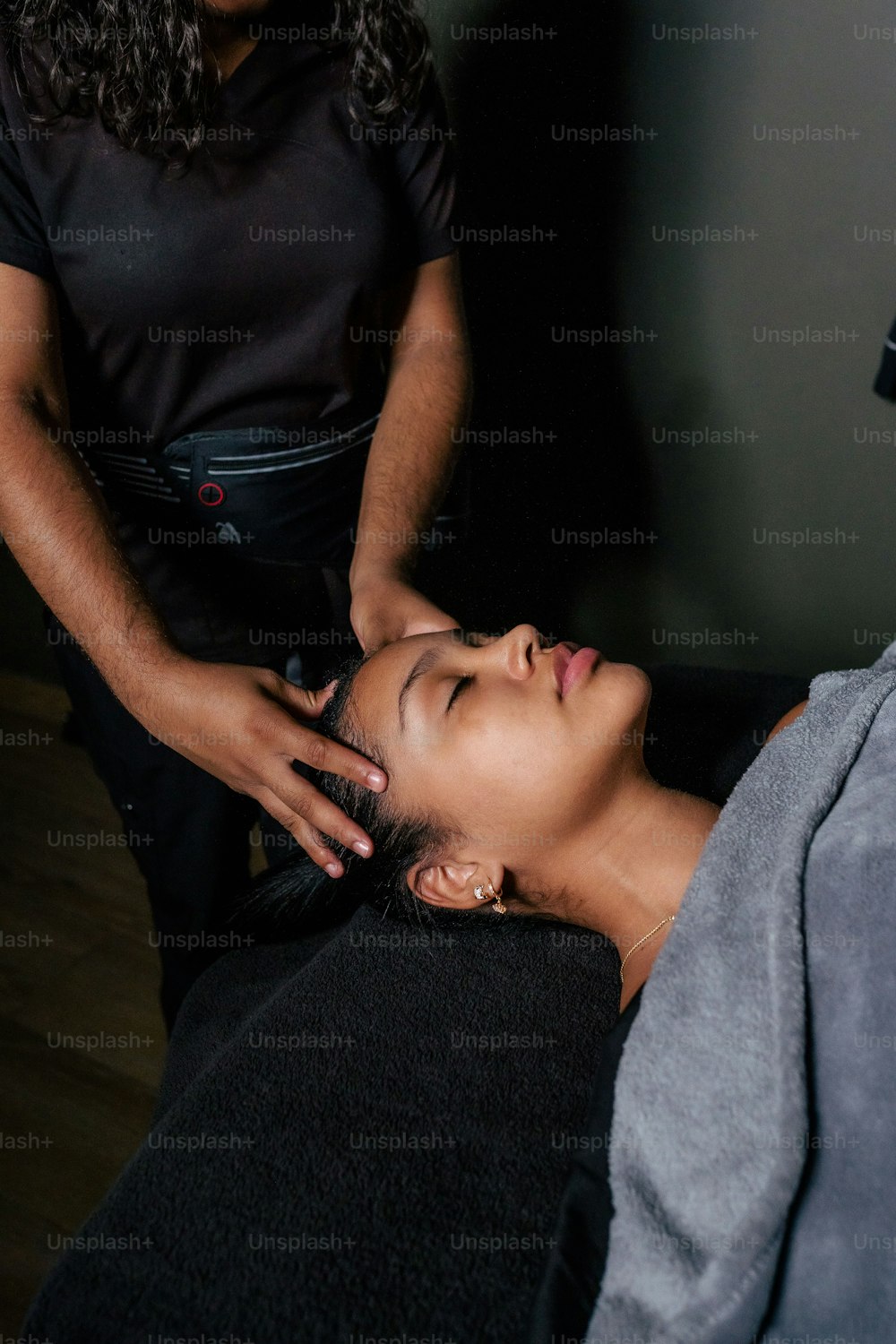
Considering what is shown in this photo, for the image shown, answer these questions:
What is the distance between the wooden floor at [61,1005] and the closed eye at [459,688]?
107 cm

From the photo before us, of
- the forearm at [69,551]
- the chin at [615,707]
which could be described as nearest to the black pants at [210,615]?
the forearm at [69,551]

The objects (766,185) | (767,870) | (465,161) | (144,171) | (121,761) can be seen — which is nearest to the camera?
(767,870)

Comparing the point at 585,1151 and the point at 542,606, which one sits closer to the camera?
the point at 585,1151

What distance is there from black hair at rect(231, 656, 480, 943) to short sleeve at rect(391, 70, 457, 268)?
566 millimetres

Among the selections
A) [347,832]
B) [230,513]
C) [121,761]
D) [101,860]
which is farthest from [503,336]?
[101,860]

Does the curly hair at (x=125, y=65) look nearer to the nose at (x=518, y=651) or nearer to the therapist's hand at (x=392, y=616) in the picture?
the therapist's hand at (x=392, y=616)

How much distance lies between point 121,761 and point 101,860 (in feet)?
2.86

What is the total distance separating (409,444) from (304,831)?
1.85 ft

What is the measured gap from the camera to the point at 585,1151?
892 mm

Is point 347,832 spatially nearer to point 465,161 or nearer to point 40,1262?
point 40,1262

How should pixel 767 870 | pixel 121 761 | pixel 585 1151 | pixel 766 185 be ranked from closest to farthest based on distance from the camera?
1. pixel 585 1151
2. pixel 767 870
3. pixel 121 761
4. pixel 766 185

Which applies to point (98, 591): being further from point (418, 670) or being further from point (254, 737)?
point (418, 670)

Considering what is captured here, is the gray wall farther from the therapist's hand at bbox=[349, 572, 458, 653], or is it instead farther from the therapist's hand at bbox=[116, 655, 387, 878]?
the therapist's hand at bbox=[116, 655, 387, 878]

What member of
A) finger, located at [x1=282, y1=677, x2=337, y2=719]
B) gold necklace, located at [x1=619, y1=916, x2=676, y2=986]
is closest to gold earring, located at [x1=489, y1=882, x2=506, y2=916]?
gold necklace, located at [x1=619, y1=916, x2=676, y2=986]
